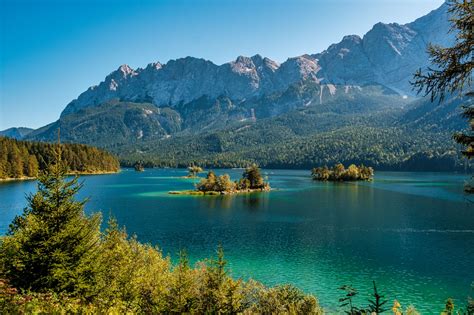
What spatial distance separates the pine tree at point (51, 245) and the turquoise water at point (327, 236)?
2470cm

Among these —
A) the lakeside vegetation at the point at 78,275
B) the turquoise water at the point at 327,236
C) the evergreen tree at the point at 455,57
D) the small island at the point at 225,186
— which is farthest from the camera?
the small island at the point at 225,186

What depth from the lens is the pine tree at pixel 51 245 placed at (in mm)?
22453

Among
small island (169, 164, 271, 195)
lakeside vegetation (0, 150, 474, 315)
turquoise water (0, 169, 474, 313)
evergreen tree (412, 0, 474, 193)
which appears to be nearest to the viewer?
evergreen tree (412, 0, 474, 193)

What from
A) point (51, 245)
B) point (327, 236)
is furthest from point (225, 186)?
point (51, 245)

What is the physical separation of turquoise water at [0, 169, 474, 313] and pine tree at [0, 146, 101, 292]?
24.7 m

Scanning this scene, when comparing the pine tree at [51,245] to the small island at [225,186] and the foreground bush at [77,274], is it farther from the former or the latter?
the small island at [225,186]

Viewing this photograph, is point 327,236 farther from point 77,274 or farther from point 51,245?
point 51,245

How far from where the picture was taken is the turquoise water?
46969 mm

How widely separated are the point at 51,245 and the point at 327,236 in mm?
58549

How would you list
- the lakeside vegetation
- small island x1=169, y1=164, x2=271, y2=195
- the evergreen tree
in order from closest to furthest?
the evergreen tree
the lakeside vegetation
small island x1=169, y1=164, x2=271, y2=195

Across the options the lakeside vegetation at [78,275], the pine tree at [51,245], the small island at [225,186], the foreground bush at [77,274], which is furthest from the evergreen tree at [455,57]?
the small island at [225,186]

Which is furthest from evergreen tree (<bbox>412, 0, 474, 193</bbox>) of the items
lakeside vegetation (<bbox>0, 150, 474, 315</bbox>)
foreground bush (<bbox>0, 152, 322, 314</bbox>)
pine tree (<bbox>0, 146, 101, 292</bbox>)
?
pine tree (<bbox>0, 146, 101, 292</bbox>)

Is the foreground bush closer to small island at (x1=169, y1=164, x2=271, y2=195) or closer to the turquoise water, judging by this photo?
the turquoise water

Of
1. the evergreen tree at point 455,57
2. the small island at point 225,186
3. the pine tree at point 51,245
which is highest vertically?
the evergreen tree at point 455,57
